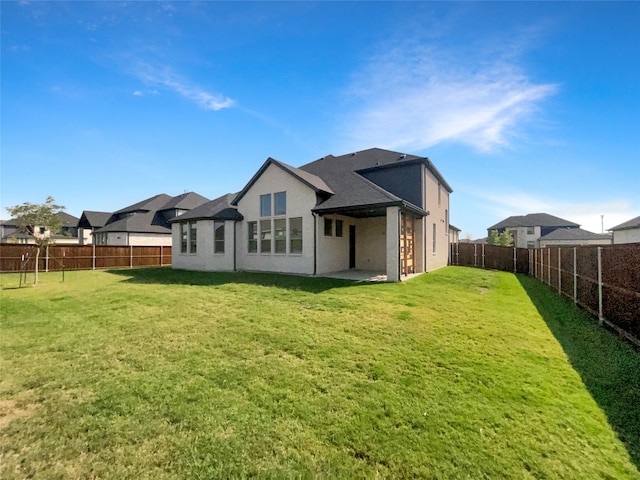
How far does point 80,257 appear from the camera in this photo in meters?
20.1

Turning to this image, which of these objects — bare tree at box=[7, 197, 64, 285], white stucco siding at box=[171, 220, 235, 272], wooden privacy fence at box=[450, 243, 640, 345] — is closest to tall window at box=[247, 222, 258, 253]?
white stucco siding at box=[171, 220, 235, 272]

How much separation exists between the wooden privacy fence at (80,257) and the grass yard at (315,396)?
15.3 metres

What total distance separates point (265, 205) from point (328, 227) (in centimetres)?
393

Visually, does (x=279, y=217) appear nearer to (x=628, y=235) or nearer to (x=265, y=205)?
(x=265, y=205)

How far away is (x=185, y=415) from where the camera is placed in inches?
122

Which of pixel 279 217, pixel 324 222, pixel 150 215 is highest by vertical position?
pixel 150 215

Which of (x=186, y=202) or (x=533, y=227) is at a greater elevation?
(x=186, y=202)

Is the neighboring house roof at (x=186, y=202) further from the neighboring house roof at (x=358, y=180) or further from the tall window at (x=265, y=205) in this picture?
the tall window at (x=265, y=205)

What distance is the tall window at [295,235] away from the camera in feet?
47.4

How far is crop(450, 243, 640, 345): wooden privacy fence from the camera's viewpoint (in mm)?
5656

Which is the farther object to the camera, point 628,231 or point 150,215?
point 150,215

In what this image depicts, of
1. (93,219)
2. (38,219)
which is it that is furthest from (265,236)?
(93,219)

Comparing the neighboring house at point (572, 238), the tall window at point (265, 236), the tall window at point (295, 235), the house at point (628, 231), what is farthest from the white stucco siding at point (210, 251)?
the neighboring house at point (572, 238)

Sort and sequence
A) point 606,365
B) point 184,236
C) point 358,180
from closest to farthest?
point 606,365
point 358,180
point 184,236
